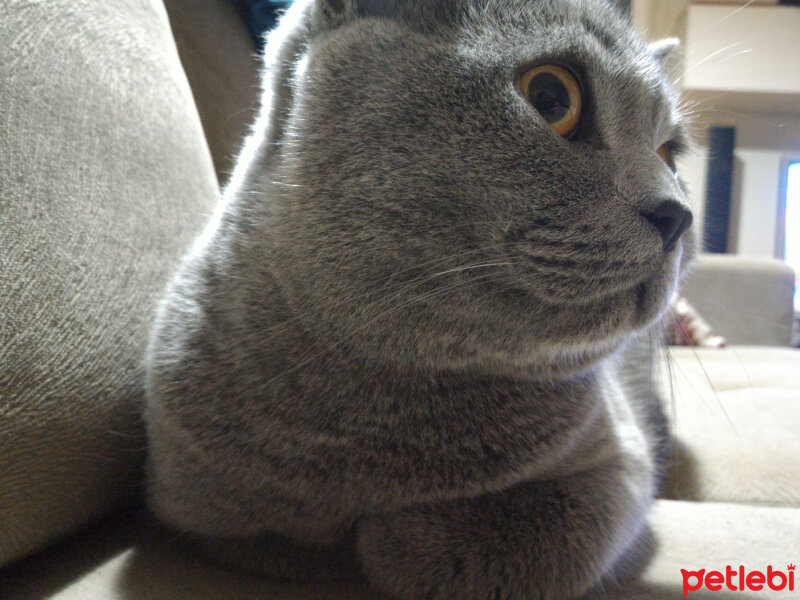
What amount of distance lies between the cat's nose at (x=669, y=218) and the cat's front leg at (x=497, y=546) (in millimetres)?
257

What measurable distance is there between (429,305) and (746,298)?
2.23 m

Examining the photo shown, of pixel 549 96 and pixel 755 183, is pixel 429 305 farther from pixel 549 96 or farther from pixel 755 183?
pixel 755 183

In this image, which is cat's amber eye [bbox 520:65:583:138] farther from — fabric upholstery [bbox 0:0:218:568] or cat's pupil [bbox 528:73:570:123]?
fabric upholstery [bbox 0:0:218:568]

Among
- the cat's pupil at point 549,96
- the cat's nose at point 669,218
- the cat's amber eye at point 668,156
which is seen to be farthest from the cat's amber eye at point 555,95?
the cat's amber eye at point 668,156

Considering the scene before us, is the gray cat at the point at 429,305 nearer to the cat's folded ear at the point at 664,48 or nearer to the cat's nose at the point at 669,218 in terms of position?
the cat's nose at the point at 669,218

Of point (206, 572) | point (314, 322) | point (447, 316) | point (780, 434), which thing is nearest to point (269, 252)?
point (314, 322)

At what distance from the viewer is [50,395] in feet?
1.94

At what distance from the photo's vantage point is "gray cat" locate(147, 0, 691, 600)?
0.54m

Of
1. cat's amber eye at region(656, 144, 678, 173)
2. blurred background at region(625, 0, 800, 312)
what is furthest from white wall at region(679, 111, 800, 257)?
cat's amber eye at region(656, 144, 678, 173)

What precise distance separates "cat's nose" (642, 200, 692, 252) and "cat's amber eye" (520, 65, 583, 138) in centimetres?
10

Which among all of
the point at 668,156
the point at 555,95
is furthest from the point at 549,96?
the point at 668,156

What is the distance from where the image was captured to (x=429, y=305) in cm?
55
